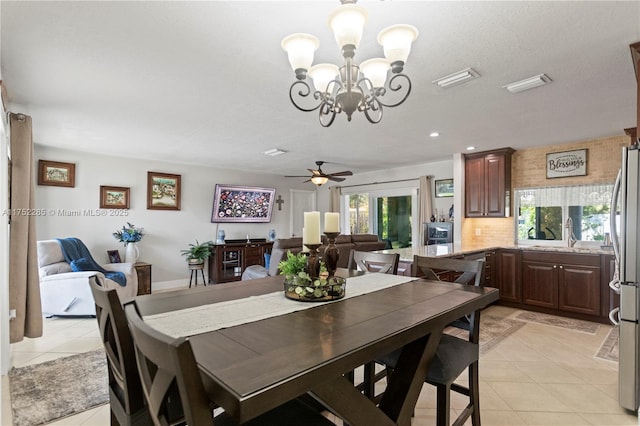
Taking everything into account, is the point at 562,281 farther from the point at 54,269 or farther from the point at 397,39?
the point at 54,269

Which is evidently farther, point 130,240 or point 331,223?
point 130,240

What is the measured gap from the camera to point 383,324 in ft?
3.94

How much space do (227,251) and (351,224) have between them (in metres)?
3.11

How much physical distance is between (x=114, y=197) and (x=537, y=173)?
22.6 feet

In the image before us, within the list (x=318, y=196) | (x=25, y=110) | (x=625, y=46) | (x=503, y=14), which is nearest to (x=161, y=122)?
(x=25, y=110)

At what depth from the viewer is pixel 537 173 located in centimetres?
495

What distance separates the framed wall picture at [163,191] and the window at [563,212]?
6035mm

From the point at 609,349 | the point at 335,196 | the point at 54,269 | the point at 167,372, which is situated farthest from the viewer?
the point at 335,196

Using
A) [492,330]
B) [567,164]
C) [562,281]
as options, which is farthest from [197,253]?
[567,164]

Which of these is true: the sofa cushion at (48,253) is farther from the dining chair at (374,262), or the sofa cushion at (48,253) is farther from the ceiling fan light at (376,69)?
the ceiling fan light at (376,69)

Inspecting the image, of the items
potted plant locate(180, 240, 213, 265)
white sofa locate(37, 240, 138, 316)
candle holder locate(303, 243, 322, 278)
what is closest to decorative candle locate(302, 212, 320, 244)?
candle holder locate(303, 243, 322, 278)

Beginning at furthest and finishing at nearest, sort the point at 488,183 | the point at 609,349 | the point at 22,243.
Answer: the point at 488,183, the point at 609,349, the point at 22,243

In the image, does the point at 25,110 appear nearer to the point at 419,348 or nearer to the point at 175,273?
the point at 175,273

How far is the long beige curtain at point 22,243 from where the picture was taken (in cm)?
286
